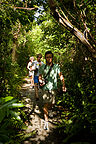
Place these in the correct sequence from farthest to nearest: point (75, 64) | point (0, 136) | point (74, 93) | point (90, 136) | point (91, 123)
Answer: point (75, 64) → point (74, 93) → point (91, 123) → point (90, 136) → point (0, 136)

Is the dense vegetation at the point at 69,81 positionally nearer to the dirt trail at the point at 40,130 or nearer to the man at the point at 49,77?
the dirt trail at the point at 40,130

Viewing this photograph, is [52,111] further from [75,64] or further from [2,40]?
[2,40]

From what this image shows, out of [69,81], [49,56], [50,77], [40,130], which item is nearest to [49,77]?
[50,77]

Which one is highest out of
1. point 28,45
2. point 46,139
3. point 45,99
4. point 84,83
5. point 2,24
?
point 28,45

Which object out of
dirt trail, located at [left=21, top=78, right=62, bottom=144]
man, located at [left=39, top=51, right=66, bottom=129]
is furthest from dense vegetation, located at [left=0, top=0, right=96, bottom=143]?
man, located at [left=39, top=51, right=66, bottom=129]

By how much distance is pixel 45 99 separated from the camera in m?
3.86

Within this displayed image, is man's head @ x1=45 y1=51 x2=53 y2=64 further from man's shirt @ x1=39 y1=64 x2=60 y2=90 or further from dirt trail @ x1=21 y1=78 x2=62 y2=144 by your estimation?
dirt trail @ x1=21 y1=78 x2=62 y2=144

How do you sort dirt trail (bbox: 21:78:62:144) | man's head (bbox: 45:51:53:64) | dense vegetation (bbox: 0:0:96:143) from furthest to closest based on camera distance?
man's head (bbox: 45:51:53:64)
dirt trail (bbox: 21:78:62:144)
dense vegetation (bbox: 0:0:96:143)

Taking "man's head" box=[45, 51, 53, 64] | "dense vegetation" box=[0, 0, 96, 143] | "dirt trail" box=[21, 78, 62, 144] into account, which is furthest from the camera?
"man's head" box=[45, 51, 53, 64]

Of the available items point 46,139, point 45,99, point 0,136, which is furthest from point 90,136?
point 0,136

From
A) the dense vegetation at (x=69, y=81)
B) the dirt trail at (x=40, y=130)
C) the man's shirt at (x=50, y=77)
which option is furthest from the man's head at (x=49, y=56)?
the dirt trail at (x=40, y=130)

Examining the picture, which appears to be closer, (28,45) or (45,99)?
(45,99)

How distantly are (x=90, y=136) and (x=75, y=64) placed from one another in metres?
3.27

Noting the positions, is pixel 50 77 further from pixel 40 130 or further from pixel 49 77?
pixel 40 130
